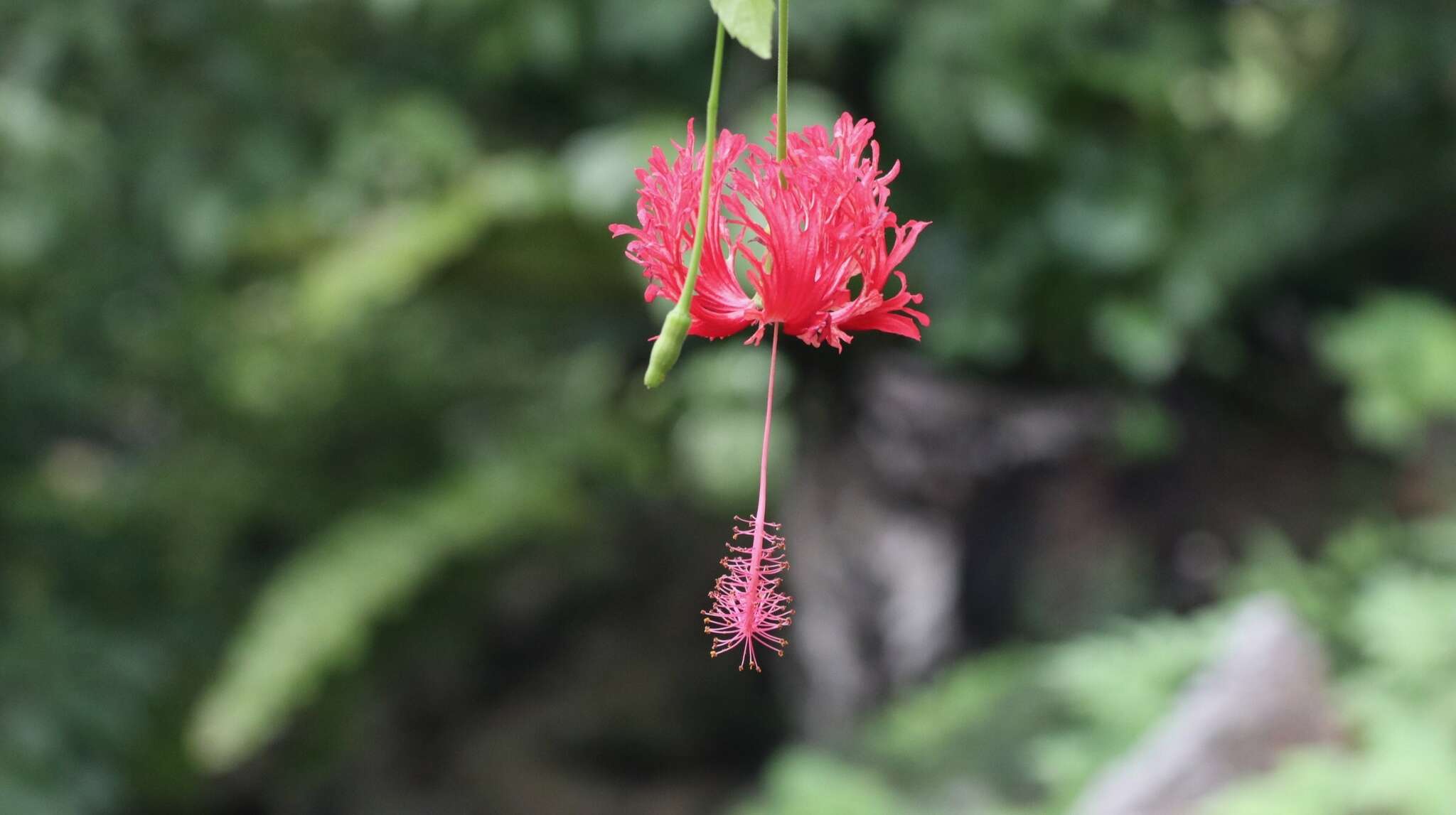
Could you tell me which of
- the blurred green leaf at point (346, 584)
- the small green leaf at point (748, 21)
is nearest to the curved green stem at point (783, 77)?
the small green leaf at point (748, 21)

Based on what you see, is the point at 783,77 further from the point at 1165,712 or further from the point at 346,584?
the point at 346,584

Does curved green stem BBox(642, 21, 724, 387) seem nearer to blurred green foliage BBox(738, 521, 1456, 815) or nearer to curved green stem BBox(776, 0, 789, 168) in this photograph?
curved green stem BBox(776, 0, 789, 168)

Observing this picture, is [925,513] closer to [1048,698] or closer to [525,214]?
[1048,698]

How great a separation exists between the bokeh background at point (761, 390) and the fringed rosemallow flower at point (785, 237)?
1597 mm

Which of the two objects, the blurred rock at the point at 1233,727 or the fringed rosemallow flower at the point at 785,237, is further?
the blurred rock at the point at 1233,727

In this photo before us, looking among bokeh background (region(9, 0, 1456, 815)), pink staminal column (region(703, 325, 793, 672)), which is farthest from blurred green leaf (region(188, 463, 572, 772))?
pink staminal column (region(703, 325, 793, 672))

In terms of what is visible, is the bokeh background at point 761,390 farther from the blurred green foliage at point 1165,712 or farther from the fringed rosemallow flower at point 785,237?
the fringed rosemallow flower at point 785,237

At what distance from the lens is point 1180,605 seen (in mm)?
3010

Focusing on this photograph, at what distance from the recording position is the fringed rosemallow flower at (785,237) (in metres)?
0.68

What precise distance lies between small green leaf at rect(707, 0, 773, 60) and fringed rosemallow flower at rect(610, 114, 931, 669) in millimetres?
84

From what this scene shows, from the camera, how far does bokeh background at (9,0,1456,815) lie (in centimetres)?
250

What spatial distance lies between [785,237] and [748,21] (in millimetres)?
130

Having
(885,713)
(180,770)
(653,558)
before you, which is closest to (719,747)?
(653,558)

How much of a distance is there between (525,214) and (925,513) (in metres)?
1.16
